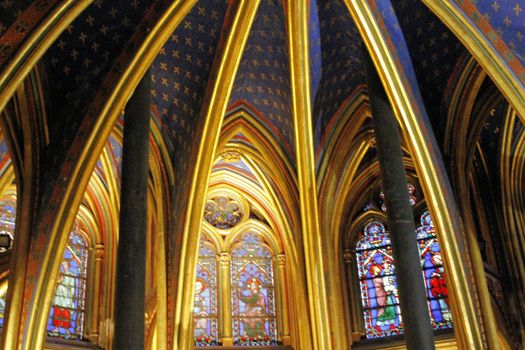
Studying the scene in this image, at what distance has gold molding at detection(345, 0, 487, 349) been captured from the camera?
11.1 m

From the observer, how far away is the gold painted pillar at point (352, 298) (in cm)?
1505

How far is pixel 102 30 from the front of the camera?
36.8ft

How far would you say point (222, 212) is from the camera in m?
16.5

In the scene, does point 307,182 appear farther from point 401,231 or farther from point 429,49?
point 401,231

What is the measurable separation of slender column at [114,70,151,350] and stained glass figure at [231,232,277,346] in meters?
6.16

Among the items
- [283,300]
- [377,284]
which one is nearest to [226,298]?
[283,300]

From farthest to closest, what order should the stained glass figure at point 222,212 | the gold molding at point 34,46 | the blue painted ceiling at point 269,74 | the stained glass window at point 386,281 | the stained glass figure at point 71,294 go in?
the stained glass figure at point 222,212
the stained glass window at point 386,281
the stained glass figure at point 71,294
the blue painted ceiling at point 269,74
the gold molding at point 34,46

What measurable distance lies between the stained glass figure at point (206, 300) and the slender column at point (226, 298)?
0.14 m

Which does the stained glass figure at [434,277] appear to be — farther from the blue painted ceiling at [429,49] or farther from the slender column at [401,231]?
the slender column at [401,231]

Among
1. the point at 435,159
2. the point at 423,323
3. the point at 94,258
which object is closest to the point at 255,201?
the point at 94,258

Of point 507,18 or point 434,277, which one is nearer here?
point 507,18

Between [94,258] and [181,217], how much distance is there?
286cm

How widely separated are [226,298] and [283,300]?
114cm

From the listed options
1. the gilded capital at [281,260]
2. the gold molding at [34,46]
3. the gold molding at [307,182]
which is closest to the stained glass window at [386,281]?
the gilded capital at [281,260]
